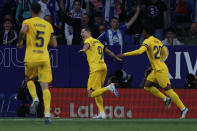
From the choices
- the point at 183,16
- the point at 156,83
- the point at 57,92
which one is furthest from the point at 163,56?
the point at 183,16

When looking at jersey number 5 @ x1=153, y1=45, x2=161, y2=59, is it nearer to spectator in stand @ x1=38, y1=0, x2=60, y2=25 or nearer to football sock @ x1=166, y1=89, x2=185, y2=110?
football sock @ x1=166, y1=89, x2=185, y2=110

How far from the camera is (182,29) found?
20.3 metres

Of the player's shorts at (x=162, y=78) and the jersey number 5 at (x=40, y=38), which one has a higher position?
the jersey number 5 at (x=40, y=38)

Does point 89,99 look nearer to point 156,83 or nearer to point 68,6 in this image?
point 156,83

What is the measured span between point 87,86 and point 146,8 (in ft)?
12.7

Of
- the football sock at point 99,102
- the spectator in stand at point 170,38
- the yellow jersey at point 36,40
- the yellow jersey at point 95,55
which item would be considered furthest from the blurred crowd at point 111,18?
the yellow jersey at point 36,40

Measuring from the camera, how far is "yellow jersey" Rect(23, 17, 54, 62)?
12406mm

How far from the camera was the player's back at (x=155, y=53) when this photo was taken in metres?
15.2

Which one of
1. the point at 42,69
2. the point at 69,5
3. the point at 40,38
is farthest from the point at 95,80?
the point at 69,5

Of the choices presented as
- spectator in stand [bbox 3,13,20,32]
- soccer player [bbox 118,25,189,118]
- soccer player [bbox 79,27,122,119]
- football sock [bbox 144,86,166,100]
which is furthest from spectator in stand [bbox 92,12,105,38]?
football sock [bbox 144,86,166,100]

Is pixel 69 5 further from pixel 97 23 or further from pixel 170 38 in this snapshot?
pixel 170 38

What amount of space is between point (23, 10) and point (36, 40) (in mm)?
6294

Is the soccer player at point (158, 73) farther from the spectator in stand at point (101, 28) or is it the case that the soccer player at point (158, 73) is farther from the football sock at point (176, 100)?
the spectator in stand at point (101, 28)

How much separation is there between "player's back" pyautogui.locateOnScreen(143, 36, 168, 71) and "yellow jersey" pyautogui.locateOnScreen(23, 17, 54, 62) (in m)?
3.39
